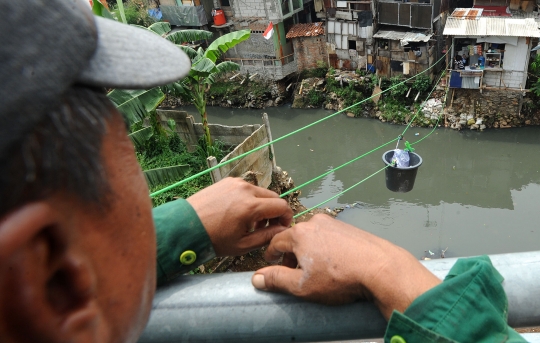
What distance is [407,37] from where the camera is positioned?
12.2m

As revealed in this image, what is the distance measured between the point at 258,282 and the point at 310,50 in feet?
47.2

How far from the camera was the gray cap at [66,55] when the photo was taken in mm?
447

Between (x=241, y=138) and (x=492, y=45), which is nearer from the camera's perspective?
(x=241, y=138)

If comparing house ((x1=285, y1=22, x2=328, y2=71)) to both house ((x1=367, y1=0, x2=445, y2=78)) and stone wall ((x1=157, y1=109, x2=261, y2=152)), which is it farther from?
stone wall ((x1=157, y1=109, x2=261, y2=152))

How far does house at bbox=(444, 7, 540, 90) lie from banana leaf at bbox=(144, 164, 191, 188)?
24.5 feet

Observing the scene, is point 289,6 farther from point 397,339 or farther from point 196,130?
point 397,339

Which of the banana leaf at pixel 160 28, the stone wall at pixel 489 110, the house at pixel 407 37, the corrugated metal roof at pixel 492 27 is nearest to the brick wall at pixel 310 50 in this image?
the house at pixel 407 37

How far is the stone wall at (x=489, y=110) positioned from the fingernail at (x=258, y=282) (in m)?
12.1

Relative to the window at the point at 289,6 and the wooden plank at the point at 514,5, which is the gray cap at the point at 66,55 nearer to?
the wooden plank at the point at 514,5

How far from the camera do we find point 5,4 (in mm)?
452

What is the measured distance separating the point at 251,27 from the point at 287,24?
1285mm

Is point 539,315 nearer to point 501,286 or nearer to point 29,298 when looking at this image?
point 501,286

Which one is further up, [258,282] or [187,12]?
[258,282]

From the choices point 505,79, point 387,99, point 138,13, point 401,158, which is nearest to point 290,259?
point 401,158
